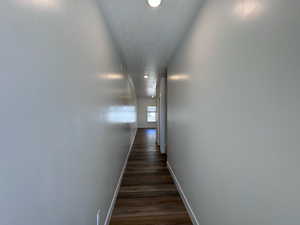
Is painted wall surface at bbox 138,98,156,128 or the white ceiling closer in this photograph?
the white ceiling

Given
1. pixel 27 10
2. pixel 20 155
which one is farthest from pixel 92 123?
pixel 27 10

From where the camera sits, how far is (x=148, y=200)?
218 centimetres

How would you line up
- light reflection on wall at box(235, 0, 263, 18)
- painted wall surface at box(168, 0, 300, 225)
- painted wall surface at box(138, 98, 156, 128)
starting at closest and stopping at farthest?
painted wall surface at box(168, 0, 300, 225)
light reflection on wall at box(235, 0, 263, 18)
painted wall surface at box(138, 98, 156, 128)

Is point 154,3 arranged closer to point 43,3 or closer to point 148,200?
point 43,3

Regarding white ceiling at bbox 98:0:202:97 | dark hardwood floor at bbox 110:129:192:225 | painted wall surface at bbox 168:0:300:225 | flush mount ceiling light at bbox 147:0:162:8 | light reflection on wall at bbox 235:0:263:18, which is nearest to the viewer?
painted wall surface at bbox 168:0:300:225

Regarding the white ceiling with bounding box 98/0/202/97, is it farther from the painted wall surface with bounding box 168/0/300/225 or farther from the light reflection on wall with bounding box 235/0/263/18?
the light reflection on wall with bounding box 235/0/263/18

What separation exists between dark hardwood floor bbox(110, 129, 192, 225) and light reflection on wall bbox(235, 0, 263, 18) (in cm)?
217

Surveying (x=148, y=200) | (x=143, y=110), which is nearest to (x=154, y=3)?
(x=148, y=200)

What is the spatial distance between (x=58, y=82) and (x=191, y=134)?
1.55 m

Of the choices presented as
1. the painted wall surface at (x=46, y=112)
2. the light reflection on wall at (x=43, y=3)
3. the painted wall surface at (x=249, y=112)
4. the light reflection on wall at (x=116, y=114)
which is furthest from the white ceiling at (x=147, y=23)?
the light reflection on wall at (x=116, y=114)

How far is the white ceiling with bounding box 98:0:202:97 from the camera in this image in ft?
4.73

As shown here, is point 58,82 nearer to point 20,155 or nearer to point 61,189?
point 20,155

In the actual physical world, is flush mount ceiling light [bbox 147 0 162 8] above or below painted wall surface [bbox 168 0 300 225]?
above

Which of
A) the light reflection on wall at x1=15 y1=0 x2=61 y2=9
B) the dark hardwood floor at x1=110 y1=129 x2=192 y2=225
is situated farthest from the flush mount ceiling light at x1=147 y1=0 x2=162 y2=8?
the dark hardwood floor at x1=110 y1=129 x2=192 y2=225
